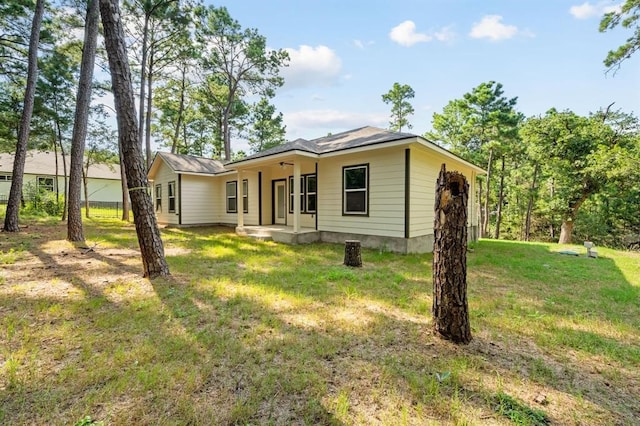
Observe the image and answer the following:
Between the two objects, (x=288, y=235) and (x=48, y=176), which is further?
(x=48, y=176)

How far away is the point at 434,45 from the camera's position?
29.4ft

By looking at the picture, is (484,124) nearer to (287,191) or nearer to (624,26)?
(624,26)

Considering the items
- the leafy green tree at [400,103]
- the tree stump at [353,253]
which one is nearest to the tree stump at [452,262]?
the tree stump at [353,253]

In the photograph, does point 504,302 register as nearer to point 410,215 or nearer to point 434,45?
point 410,215

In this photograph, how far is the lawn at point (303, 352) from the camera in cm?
182

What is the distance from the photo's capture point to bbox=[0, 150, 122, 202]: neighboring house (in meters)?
24.0

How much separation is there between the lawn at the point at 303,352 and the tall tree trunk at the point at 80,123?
3.21m

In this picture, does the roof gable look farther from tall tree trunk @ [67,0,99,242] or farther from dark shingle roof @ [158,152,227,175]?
tall tree trunk @ [67,0,99,242]

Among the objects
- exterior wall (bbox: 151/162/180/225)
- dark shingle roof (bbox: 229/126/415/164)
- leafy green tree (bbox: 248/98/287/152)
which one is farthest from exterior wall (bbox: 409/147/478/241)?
leafy green tree (bbox: 248/98/287/152)

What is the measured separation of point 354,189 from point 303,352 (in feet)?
20.6

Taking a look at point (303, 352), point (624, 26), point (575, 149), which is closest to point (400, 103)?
point (575, 149)

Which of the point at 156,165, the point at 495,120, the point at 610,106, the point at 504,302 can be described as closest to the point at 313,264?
the point at 504,302

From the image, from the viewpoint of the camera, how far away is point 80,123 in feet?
26.0

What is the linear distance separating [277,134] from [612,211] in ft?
85.6
